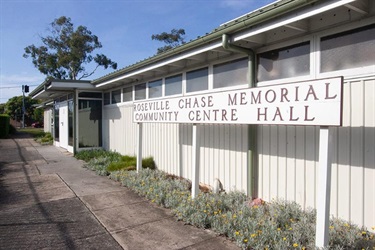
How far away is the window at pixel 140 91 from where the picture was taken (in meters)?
8.98

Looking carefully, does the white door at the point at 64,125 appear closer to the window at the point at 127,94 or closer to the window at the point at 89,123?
the window at the point at 89,123

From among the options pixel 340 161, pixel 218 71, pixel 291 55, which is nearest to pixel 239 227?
pixel 340 161

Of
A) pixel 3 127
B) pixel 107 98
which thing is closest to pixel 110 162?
pixel 107 98

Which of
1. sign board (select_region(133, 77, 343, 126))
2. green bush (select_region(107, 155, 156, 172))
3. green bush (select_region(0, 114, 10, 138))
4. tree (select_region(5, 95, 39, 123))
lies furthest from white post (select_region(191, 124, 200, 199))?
tree (select_region(5, 95, 39, 123))

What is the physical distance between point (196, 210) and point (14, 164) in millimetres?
8262

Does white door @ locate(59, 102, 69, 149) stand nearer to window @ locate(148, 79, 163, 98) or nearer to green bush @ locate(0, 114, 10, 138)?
window @ locate(148, 79, 163, 98)

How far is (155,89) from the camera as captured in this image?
8.36 m

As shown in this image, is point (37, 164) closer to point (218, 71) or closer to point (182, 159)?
point (182, 159)

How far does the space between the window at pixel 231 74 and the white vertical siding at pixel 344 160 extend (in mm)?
1223

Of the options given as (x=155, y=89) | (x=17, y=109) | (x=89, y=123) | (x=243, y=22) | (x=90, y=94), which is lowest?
(x=89, y=123)

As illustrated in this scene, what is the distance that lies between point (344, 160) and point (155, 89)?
18.5 ft

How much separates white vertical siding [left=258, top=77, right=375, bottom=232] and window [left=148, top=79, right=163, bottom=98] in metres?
4.12

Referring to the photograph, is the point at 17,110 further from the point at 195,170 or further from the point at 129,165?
the point at 195,170

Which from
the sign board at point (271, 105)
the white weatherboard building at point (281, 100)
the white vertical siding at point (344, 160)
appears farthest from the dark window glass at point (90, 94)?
the white vertical siding at point (344, 160)
